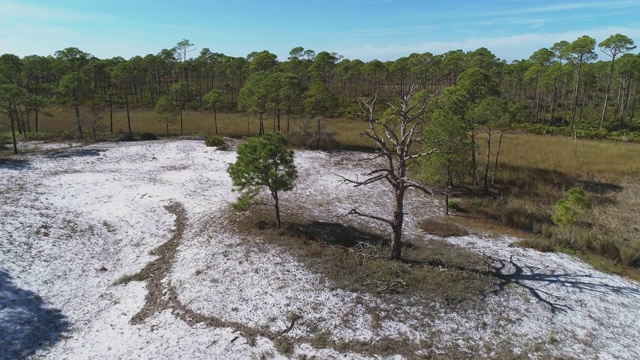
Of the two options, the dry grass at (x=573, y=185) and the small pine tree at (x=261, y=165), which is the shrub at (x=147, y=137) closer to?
the small pine tree at (x=261, y=165)

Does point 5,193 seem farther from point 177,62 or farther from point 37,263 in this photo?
point 177,62

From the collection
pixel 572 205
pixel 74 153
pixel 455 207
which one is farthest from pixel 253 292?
pixel 74 153

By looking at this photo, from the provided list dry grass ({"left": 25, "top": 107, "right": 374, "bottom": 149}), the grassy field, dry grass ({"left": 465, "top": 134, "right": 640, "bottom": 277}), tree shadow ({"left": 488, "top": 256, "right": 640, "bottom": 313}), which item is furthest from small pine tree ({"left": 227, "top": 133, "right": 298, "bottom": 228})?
dry grass ({"left": 25, "top": 107, "right": 374, "bottom": 149})

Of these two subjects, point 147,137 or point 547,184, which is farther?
point 147,137

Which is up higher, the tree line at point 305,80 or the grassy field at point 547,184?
the tree line at point 305,80

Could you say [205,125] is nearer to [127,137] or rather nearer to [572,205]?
[127,137]

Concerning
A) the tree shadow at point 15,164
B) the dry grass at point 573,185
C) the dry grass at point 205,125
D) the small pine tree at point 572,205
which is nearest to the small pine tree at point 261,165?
the dry grass at point 573,185

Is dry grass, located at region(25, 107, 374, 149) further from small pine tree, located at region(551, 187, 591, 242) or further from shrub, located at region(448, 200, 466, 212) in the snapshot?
small pine tree, located at region(551, 187, 591, 242)

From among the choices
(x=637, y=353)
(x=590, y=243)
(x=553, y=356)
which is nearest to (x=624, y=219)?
(x=590, y=243)
